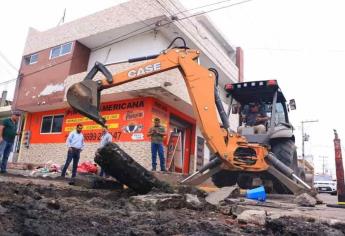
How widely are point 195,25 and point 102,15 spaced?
4.23 meters

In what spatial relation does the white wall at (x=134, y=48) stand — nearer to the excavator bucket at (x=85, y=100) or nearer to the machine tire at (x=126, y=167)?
the excavator bucket at (x=85, y=100)

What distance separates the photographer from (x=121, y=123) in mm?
13289

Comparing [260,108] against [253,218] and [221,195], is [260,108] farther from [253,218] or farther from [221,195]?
[253,218]

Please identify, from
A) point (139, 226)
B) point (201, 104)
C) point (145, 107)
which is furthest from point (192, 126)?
point (139, 226)

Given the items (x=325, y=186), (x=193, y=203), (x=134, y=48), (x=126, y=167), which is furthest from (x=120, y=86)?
(x=325, y=186)

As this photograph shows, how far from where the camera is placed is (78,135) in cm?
909

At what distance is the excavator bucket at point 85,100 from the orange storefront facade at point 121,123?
5.92m

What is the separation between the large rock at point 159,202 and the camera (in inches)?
159

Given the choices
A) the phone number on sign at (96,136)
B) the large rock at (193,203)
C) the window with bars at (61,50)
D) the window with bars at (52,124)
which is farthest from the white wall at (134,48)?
the large rock at (193,203)

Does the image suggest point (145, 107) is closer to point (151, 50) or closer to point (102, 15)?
point (151, 50)

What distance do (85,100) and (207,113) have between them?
97.5 inches

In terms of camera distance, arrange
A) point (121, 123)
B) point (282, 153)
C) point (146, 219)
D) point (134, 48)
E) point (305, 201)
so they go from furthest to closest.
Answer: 1. point (134, 48)
2. point (121, 123)
3. point (282, 153)
4. point (305, 201)
5. point (146, 219)

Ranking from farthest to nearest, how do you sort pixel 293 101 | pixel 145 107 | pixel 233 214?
pixel 145 107 → pixel 293 101 → pixel 233 214

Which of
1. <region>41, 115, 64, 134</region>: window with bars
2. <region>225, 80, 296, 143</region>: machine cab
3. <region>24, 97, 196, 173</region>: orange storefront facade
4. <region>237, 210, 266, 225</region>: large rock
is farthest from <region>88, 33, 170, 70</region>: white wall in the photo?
<region>237, 210, 266, 225</region>: large rock
